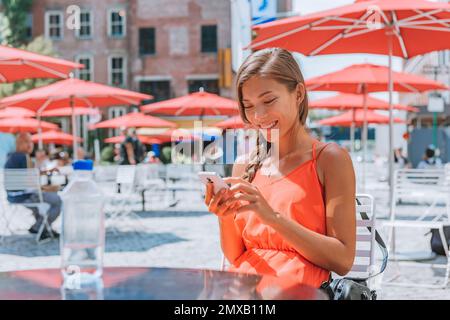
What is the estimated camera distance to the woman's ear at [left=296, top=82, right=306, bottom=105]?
Answer: 99.8 inches

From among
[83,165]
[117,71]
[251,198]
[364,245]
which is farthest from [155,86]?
[83,165]

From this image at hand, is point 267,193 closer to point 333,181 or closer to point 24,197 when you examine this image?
point 333,181

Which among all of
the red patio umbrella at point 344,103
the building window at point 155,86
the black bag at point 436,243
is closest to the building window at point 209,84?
the building window at point 155,86

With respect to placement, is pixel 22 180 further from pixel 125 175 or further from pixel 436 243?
pixel 436 243

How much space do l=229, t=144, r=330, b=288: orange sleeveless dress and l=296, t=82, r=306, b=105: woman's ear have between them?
174 mm

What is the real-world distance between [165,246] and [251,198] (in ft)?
22.2

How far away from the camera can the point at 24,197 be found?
9250 millimetres

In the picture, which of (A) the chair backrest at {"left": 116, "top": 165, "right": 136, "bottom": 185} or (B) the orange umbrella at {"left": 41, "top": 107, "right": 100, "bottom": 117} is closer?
(A) the chair backrest at {"left": 116, "top": 165, "right": 136, "bottom": 185}

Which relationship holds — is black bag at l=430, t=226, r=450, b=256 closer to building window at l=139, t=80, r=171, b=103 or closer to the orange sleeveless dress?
the orange sleeveless dress

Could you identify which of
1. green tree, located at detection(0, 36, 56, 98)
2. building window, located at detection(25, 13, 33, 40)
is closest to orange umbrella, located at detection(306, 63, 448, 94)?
green tree, located at detection(0, 36, 56, 98)

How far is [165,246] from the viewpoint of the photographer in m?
8.86

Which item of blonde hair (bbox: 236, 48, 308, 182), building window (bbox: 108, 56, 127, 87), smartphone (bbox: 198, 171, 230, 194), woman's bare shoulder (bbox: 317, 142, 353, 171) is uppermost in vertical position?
building window (bbox: 108, 56, 127, 87)

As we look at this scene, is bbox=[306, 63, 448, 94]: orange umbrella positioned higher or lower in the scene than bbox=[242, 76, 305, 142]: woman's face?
higher

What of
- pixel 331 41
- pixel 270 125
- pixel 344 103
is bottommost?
pixel 270 125
